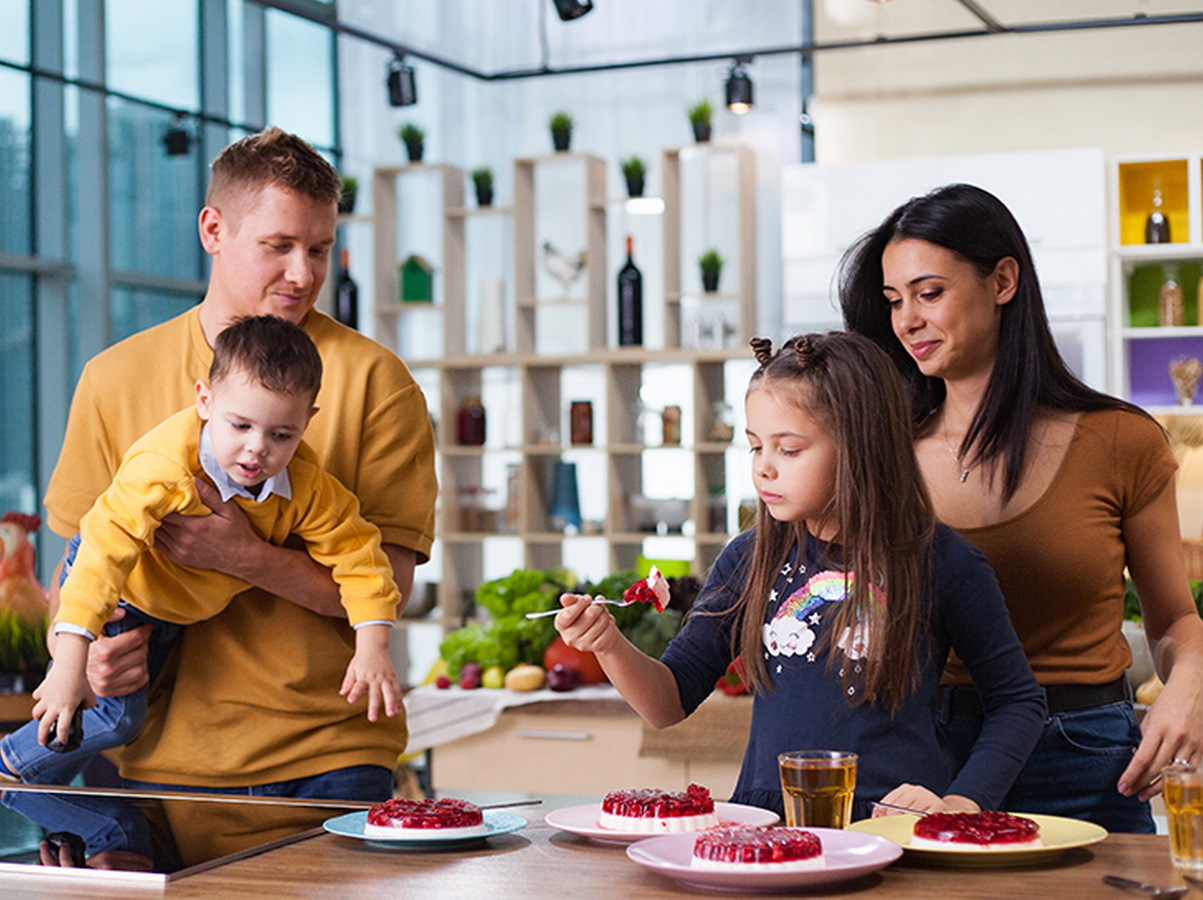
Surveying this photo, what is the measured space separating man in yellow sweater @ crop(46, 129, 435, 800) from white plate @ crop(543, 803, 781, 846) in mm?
498

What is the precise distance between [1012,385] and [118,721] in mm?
1222

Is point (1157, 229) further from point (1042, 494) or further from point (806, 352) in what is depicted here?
point (806, 352)

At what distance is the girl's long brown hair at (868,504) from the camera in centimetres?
162

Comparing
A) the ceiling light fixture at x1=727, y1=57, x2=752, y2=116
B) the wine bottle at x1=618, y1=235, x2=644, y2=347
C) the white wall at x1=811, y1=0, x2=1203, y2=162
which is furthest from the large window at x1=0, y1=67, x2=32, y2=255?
the white wall at x1=811, y1=0, x2=1203, y2=162

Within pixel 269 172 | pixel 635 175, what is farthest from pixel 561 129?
pixel 269 172

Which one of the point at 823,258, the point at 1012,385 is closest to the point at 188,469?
the point at 1012,385

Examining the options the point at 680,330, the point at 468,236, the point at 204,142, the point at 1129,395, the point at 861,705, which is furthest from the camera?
the point at 468,236

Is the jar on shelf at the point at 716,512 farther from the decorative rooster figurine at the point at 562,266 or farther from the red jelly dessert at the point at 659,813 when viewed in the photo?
the red jelly dessert at the point at 659,813

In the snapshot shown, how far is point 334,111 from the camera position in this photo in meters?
8.86

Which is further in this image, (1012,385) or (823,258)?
(823,258)

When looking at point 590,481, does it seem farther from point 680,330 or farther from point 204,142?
point 204,142

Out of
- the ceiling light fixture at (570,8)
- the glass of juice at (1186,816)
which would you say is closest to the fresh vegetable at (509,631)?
the ceiling light fixture at (570,8)

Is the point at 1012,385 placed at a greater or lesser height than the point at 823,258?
lesser

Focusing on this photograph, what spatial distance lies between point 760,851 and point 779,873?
0.03m
